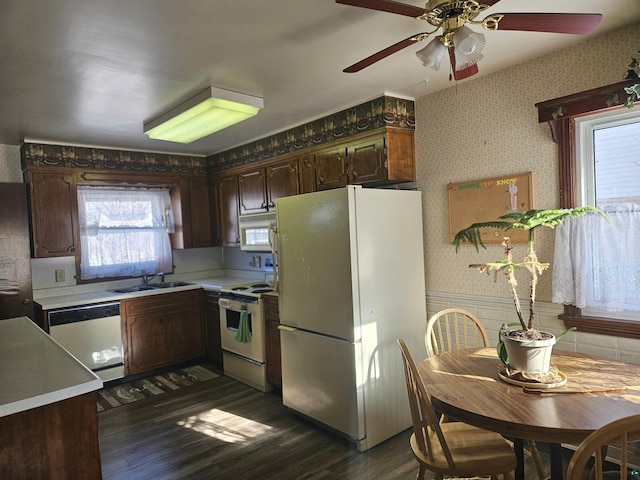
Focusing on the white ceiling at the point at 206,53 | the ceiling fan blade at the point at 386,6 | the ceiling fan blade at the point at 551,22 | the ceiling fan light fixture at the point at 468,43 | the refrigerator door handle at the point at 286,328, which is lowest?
the refrigerator door handle at the point at 286,328

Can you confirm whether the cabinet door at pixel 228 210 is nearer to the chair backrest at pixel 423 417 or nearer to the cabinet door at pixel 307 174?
the cabinet door at pixel 307 174

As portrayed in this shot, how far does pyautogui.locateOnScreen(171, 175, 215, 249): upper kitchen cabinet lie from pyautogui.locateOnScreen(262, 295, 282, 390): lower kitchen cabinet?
1718 mm

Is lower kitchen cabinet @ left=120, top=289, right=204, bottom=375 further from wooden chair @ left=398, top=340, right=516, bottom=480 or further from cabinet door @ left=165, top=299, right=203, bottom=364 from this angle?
wooden chair @ left=398, top=340, right=516, bottom=480

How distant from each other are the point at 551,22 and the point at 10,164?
4525 millimetres

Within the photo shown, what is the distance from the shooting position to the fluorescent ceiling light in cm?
275

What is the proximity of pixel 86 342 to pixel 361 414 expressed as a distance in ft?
8.79

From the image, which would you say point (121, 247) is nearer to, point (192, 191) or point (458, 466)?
point (192, 191)

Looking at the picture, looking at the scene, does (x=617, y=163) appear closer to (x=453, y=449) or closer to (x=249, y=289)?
(x=453, y=449)

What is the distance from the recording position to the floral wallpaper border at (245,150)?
10.3ft

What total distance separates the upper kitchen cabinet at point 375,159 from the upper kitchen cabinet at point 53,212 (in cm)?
261

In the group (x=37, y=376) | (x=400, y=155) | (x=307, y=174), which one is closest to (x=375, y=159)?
(x=400, y=155)

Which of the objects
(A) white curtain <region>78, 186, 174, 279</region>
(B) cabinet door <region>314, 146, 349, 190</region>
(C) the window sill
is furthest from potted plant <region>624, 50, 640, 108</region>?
(A) white curtain <region>78, 186, 174, 279</region>

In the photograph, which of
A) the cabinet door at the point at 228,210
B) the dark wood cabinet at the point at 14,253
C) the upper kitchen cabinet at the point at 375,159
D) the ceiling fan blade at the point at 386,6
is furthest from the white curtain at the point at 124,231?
the ceiling fan blade at the point at 386,6

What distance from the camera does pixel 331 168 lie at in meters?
3.50
